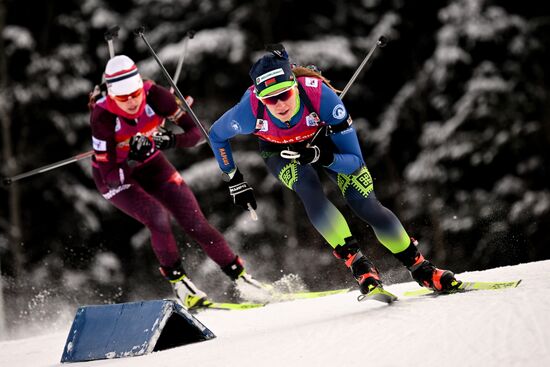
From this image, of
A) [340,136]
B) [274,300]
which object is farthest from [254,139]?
[340,136]

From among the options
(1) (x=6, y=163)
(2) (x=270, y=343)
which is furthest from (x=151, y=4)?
(2) (x=270, y=343)

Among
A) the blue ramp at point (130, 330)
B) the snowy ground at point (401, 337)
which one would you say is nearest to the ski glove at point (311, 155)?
the snowy ground at point (401, 337)

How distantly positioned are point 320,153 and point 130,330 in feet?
4.57

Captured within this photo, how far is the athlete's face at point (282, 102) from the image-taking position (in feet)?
15.2

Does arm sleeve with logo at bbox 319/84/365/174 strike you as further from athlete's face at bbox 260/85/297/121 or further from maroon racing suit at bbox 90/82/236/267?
maroon racing suit at bbox 90/82/236/267

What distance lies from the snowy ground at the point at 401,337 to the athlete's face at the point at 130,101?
1.93m

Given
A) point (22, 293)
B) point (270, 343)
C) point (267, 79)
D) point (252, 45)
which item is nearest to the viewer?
point (270, 343)

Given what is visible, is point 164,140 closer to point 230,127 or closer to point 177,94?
point 177,94

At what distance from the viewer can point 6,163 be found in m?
14.4

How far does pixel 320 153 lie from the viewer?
15.2ft

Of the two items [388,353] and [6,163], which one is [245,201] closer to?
[388,353]

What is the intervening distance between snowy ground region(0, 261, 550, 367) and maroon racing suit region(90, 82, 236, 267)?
138 cm

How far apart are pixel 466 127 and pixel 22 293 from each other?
23.8ft

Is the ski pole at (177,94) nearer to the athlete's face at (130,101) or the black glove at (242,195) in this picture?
the athlete's face at (130,101)
